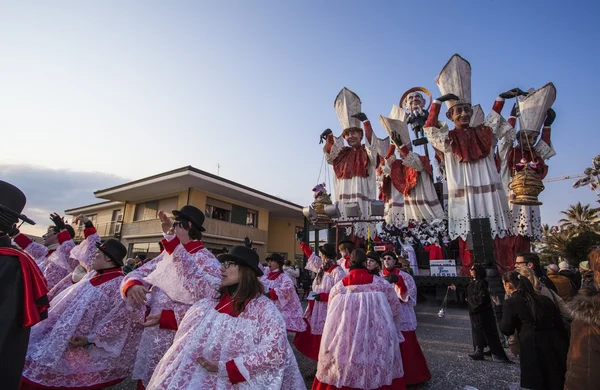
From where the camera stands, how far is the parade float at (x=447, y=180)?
427 inches

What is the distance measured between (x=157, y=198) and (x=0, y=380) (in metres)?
21.7

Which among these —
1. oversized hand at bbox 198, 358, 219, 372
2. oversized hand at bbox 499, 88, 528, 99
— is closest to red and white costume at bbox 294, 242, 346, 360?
oversized hand at bbox 198, 358, 219, 372

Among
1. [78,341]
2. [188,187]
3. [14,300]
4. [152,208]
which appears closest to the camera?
[14,300]

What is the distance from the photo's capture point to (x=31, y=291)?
6.31ft

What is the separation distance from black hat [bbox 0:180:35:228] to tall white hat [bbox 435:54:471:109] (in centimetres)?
1264

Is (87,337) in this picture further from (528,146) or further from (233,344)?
(528,146)

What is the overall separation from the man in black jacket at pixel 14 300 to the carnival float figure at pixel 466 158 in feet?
38.7

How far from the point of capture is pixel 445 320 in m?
9.72

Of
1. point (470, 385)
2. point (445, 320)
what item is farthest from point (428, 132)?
point (470, 385)

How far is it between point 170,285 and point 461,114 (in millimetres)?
11977

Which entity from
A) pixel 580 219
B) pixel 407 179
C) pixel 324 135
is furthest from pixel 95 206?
pixel 580 219

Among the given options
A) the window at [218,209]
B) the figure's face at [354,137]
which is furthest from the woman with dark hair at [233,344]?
the window at [218,209]

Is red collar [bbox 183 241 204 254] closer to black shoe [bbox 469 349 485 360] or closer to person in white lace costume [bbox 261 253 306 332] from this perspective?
person in white lace costume [bbox 261 253 306 332]

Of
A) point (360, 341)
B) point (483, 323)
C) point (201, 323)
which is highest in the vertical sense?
point (201, 323)
